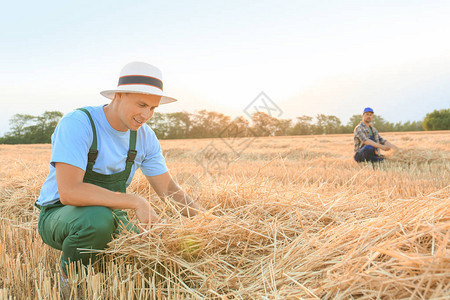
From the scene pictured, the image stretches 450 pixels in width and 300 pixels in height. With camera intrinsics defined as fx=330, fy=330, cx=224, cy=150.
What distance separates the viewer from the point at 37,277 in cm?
199

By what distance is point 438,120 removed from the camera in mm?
47281

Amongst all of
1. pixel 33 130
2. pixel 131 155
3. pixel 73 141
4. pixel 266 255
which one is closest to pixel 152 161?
pixel 131 155

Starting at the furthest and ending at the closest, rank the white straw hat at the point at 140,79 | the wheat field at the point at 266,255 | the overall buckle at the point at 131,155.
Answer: the overall buckle at the point at 131,155, the white straw hat at the point at 140,79, the wheat field at the point at 266,255

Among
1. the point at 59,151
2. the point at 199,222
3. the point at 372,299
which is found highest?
the point at 59,151

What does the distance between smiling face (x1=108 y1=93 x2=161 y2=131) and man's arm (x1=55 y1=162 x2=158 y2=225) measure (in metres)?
0.43

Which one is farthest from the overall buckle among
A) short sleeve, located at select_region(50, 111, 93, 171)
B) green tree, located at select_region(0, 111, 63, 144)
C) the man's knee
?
green tree, located at select_region(0, 111, 63, 144)

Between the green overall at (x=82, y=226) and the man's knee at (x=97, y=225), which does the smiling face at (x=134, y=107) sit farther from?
the man's knee at (x=97, y=225)

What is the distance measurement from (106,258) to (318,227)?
4.52 feet

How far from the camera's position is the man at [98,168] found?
196 cm

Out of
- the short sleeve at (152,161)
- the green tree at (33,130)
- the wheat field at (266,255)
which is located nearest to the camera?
the wheat field at (266,255)

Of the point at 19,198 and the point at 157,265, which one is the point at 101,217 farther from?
the point at 19,198

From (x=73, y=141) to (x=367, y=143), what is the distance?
620 centimetres

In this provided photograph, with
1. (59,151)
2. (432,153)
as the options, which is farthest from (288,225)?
(432,153)

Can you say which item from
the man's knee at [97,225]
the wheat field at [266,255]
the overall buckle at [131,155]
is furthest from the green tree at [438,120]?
the man's knee at [97,225]
